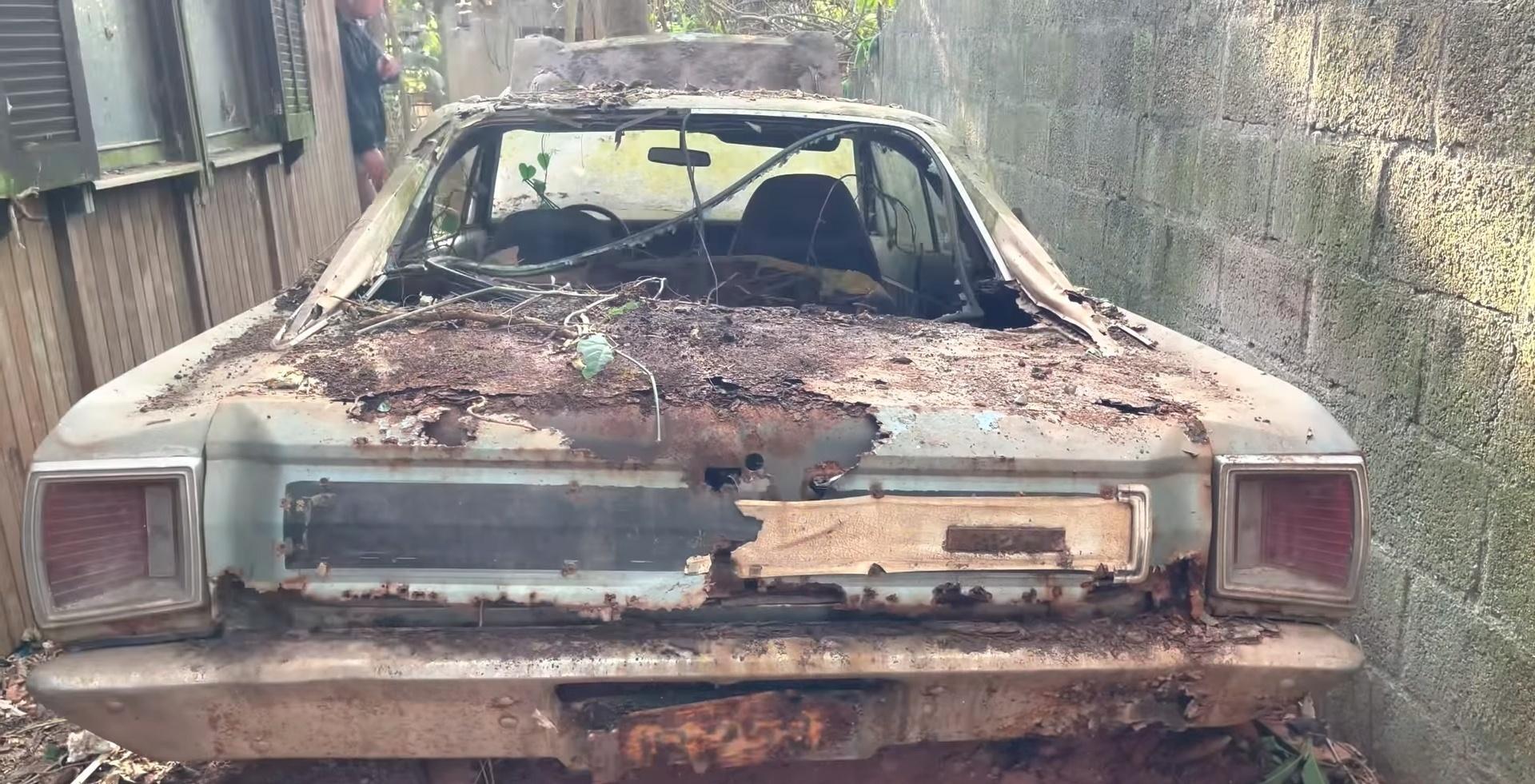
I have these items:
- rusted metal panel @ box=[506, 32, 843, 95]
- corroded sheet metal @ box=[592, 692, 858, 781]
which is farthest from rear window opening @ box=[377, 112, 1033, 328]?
rusted metal panel @ box=[506, 32, 843, 95]

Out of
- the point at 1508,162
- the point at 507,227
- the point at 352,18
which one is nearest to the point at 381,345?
the point at 507,227

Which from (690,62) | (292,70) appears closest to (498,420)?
(690,62)

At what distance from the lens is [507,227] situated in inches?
145

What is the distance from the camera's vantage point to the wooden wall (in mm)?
3316

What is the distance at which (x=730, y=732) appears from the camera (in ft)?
6.38

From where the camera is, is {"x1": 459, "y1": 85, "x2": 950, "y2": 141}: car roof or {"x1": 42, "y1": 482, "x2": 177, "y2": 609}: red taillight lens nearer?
{"x1": 42, "y1": 482, "x2": 177, "y2": 609}: red taillight lens

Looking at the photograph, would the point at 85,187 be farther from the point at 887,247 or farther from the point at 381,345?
the point at 887,247

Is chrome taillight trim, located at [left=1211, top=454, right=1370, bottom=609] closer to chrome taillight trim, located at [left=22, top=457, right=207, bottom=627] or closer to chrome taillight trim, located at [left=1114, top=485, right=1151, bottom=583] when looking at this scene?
chrome taillight trim, located at [left=1114, top=485, right=1151, bottom=583]

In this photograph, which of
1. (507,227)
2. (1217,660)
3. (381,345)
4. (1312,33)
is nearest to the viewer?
(1217,660)

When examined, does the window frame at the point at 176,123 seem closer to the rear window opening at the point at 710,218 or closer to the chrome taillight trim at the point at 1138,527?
the rear window opening at the point at 710,218

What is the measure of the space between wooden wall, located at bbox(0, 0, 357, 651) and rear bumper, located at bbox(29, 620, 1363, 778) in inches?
61.1

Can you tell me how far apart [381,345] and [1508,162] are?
2445 millimetres

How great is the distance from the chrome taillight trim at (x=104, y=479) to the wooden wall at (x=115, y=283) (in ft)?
4.42

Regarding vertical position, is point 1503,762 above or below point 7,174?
below
